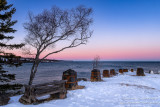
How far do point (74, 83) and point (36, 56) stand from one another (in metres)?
5.30

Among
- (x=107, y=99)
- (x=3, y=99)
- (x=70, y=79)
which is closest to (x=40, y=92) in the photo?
(x=3, y=99)

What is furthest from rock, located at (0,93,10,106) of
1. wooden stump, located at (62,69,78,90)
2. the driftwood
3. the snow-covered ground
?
wooden stump, located at (62,69,78,90)

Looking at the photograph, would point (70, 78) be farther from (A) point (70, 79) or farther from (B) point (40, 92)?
(B) point (40, 92)

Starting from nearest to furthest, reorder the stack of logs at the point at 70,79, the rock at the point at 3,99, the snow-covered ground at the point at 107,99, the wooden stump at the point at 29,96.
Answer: the rock at the point at 3,99 < the wooden stump at the point at 29,96 < the snow-covered ground at the point at 107,99 < the stack of logs at the point at 70,79

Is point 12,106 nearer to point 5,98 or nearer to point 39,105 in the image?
point 5,98

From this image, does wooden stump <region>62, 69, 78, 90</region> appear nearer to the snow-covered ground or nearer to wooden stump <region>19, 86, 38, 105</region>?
the snow-covered ground

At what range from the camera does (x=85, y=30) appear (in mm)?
13391

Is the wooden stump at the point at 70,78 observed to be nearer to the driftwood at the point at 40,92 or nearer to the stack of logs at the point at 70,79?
the stack of logs at the point at 70,79

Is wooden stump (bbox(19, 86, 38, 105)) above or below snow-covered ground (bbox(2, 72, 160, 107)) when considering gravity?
above

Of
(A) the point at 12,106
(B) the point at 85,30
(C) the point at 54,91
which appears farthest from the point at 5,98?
(B) the point at 85,30

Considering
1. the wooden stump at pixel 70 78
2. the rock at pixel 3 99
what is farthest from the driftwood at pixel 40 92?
the wooden stump at pixel 70 78

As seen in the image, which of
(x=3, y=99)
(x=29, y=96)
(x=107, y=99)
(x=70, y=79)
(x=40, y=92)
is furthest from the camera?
(x=70, y=79)

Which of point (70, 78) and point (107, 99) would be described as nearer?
point (107, 99)

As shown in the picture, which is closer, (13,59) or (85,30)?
(13,59)
